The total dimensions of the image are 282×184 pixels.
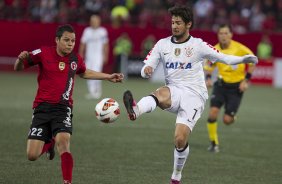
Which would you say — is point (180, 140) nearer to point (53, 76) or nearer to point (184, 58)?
point (184, 58)

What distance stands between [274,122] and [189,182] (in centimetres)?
857

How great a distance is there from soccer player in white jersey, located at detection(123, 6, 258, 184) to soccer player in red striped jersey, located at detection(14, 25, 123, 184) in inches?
27.4

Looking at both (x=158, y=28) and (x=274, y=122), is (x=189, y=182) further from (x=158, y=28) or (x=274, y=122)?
(x=158, y=28)

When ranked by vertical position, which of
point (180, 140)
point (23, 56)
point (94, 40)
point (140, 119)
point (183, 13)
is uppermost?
point (94, 40)

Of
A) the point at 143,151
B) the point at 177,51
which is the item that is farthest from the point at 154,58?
the point at 143,151

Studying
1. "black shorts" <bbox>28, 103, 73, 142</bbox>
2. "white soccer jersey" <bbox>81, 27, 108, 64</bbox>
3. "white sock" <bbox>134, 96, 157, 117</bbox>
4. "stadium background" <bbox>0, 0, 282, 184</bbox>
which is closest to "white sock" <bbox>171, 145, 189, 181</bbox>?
"stadium background" <bbox>0, 0, 282, 184</bbox>

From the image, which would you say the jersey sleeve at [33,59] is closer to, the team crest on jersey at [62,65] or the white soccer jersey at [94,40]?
the team crest on jersey at [62,65]

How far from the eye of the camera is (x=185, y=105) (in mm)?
9508

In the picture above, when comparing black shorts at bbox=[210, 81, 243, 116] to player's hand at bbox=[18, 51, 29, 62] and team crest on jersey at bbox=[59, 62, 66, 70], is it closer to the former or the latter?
team crest on jersey at bbox=[59, 62, 66, 70]

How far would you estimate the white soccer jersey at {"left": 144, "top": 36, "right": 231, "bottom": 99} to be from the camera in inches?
376

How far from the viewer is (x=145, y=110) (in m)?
8.97

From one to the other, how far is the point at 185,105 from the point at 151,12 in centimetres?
2424

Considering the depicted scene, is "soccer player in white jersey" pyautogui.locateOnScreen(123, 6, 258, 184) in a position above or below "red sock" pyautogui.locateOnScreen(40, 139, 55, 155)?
above

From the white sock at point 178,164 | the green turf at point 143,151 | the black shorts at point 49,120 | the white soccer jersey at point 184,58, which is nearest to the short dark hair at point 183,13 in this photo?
the white soccer jersey at point 184,58
